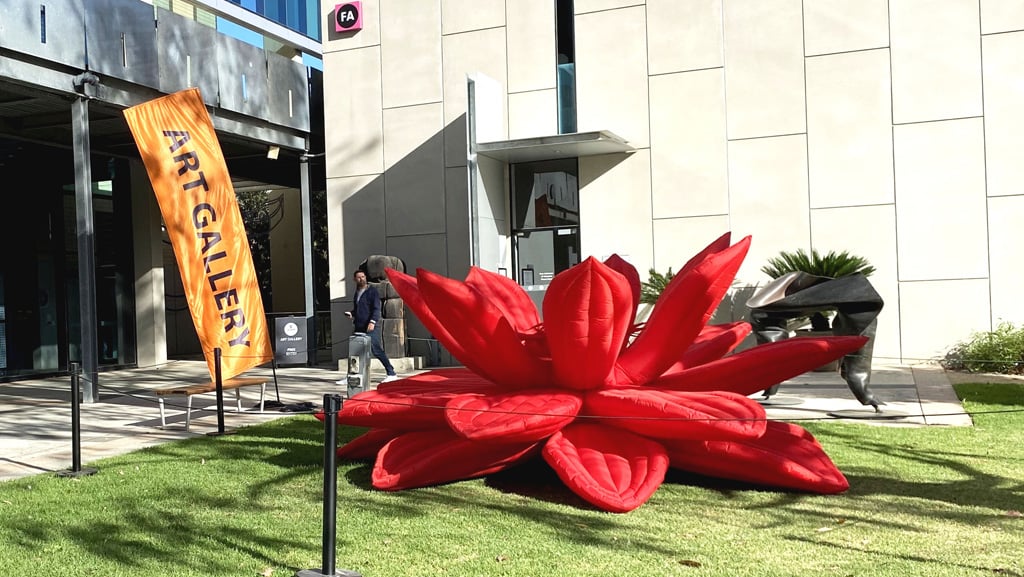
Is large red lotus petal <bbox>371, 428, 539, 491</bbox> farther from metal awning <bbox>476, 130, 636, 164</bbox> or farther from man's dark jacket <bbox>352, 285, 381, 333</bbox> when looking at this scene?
metal awning <bbox>476, 130, 636, 164</bbox>

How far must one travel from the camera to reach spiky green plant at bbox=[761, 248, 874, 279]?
14141 mm

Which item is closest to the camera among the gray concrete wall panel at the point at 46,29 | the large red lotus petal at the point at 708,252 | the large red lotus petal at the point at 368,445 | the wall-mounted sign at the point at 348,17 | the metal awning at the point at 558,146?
the large red lotus petal at the point at 708,252

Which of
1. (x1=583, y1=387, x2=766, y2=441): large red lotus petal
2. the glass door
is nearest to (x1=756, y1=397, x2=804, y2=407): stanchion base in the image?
(x1=583, y1=387, x2=766, y2=441): large red lotus petal

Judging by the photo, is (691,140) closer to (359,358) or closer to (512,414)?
(359,358)

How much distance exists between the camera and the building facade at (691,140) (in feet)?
46.3

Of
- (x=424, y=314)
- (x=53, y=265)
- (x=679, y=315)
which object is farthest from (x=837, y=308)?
(x=53, y=265)

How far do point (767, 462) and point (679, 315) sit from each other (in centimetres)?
109

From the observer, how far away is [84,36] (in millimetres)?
12328

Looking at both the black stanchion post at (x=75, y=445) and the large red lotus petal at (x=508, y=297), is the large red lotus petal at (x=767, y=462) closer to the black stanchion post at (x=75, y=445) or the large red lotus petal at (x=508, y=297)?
the large red lotus petal at (x=508, y=297)

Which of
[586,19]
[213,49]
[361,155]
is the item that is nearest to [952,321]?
[586,19]

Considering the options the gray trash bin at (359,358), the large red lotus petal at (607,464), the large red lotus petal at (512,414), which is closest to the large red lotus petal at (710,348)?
the large red lotus petal at (607,464)

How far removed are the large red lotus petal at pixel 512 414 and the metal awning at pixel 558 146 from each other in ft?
30.1

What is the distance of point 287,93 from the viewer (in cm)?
1702

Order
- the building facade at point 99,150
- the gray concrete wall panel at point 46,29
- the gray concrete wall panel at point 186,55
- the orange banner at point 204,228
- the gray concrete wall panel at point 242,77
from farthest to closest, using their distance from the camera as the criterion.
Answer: the gray concrete wall panel at point 242,77 → the gray concrete wall panel at point 186,55 → the building facade at point 99,150 → the gray concrete wall panel at point 46,29 → the orange banner at point 204,228
